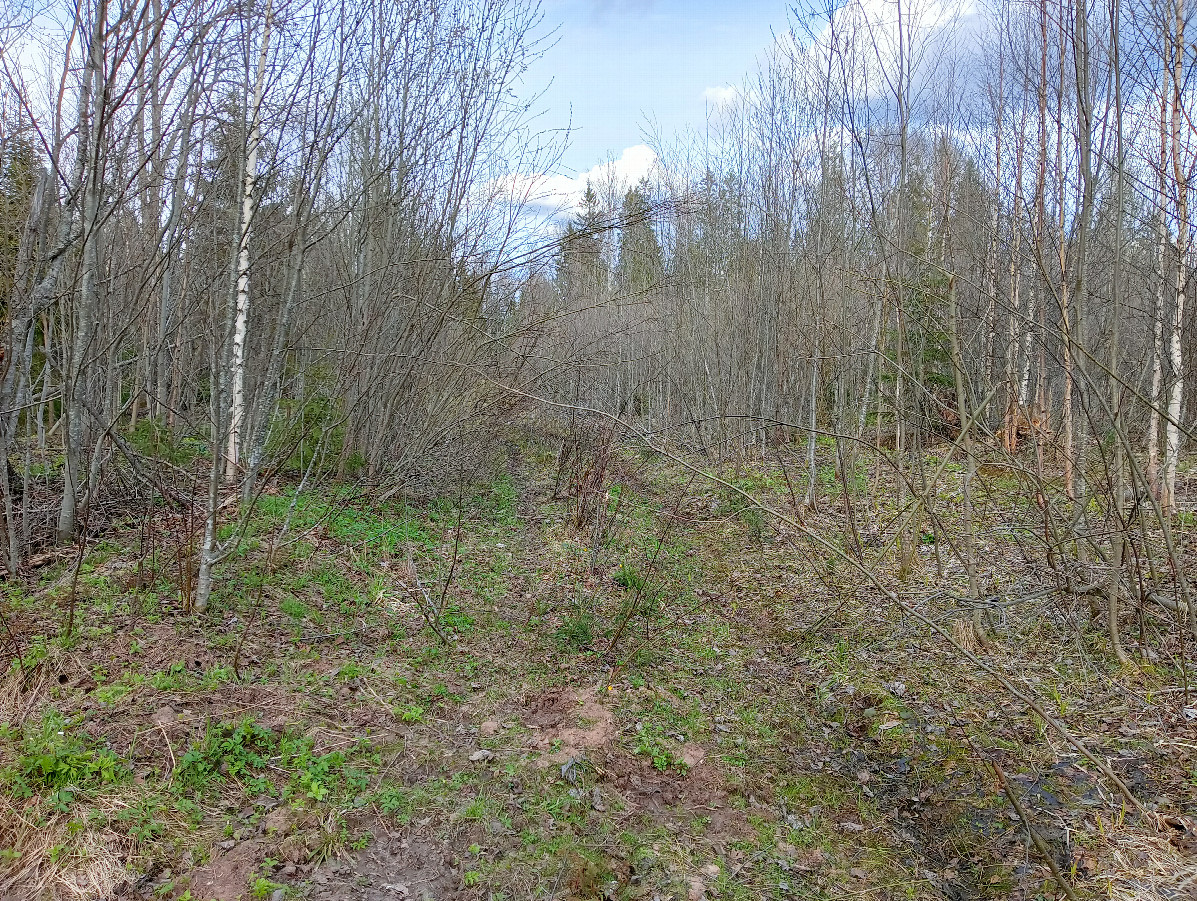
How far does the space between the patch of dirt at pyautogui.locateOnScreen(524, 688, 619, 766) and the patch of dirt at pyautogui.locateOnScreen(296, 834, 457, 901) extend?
0.84 meters

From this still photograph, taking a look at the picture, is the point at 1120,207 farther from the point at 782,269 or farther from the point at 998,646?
the point at 782,269

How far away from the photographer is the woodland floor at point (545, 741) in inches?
105

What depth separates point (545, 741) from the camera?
3744 mm

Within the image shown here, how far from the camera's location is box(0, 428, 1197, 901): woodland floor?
8.75ft

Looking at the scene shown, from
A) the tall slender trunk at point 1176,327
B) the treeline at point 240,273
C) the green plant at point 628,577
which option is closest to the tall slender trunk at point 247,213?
the treeline at point 240,273

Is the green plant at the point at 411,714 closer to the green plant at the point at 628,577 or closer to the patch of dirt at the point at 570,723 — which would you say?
the patch of dirt at the point at 570,723

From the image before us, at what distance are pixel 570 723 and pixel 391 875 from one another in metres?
1.46

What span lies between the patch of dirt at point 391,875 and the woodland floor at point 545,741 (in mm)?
11

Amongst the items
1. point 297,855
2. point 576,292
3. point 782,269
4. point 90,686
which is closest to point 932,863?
point 297,855

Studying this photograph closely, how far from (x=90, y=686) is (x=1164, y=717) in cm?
554

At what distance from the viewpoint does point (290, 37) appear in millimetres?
4117

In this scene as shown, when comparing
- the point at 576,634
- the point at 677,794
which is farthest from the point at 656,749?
the point at 576,634

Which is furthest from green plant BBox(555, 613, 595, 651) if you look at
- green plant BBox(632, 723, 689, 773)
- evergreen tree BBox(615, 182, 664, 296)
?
evergreen tree BBox(615, 182, 664, 296)

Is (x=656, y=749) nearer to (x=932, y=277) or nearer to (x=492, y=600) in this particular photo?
(x=492, y=600)
